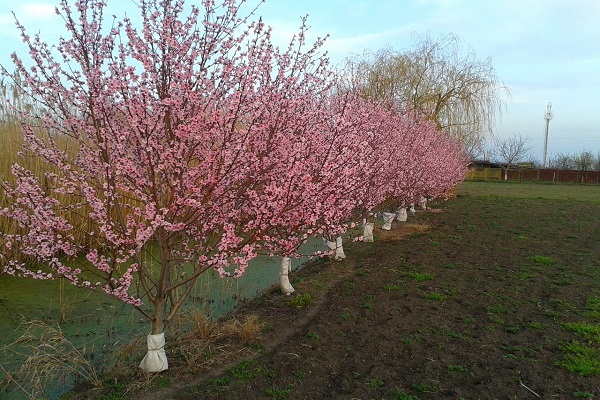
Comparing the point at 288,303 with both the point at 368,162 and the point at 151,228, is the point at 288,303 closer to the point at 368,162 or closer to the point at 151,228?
the point at 368,162

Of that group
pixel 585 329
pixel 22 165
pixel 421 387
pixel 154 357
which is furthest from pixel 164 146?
pixel 22 165

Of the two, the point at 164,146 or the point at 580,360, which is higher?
the point at 164,146

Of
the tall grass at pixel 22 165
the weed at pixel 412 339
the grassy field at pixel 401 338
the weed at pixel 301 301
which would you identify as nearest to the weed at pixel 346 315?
the grassy field at pixel 401 338

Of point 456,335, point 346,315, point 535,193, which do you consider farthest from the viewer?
point 535,193

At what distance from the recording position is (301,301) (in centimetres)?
555

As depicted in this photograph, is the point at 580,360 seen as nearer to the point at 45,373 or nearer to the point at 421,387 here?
the point at 421,387

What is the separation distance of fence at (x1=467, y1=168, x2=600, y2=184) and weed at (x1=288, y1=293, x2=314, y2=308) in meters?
37.1

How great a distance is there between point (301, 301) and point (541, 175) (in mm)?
42182

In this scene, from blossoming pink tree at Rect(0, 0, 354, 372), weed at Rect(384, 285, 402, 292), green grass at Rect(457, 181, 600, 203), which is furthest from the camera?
green grass at Rect(457, 181, 600, 203)

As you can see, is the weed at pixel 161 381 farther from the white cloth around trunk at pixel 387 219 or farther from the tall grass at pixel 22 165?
the white cloth around trunk at pixel 387 219

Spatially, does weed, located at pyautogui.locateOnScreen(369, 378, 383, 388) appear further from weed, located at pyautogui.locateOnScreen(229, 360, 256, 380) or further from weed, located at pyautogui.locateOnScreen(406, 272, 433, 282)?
weed, located at pyautogui.locateOnScreen(406, 272, 433, 282)

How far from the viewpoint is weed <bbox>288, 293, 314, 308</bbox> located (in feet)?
18.1

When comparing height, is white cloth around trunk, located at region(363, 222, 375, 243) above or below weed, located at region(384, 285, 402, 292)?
above

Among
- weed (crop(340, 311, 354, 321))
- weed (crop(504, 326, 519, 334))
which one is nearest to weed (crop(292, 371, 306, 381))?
weed (crop(340, 311, 354, 321))
